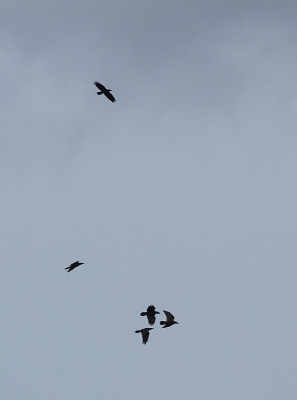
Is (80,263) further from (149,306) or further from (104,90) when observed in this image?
(104,90)

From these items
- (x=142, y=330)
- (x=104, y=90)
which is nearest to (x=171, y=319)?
(x=142, y=330)

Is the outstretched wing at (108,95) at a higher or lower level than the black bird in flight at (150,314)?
higher

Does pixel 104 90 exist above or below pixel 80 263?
above

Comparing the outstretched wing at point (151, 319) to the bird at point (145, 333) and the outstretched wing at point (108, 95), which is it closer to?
the bird at point (145, 333)

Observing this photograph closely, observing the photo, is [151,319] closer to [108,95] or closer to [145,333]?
[145,333]

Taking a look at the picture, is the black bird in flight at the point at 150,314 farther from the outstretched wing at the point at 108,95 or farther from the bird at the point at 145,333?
the outstretched wing at the point at 108,95

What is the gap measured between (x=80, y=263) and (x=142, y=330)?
21.0 ft

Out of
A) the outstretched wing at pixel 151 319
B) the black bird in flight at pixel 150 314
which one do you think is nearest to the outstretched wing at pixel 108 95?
the black bird in flight at pixel 150 314

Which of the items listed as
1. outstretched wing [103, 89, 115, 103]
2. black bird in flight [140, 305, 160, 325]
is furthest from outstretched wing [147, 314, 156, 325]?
outstretched wing [103, 89, 115, 103]

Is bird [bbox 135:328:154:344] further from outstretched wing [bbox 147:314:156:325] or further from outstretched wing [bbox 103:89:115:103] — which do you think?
outstretched wing [bbox 103:89:115:103]

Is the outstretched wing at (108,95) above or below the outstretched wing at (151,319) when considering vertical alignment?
above

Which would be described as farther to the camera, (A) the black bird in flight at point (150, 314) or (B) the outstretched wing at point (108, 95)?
(B) the outstretched wing at point (108, 95)

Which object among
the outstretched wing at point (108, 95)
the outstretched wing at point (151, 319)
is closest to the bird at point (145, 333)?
the outstretched wing at point (151, 319)

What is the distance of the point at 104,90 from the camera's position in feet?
248
